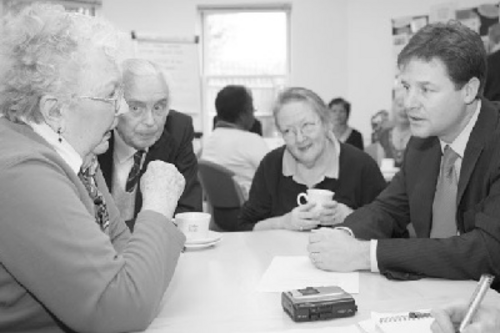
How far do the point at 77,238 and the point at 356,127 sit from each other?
5.48 metres

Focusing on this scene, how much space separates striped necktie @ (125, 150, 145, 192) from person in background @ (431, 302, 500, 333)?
1330 millimetres

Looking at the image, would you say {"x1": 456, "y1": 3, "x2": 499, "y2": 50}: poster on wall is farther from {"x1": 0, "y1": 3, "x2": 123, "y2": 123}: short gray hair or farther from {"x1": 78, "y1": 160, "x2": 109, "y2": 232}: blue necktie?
{"x1": 0, "y1": 3, "x2": 123, "y2": 123}: short gray hair

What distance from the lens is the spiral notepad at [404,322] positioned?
3.17 feet

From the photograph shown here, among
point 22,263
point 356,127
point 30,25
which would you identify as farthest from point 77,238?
point 356,127

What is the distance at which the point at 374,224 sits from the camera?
1.79 meters

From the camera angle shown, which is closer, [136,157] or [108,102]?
[108,102]

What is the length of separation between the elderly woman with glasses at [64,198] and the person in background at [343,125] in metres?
4.44

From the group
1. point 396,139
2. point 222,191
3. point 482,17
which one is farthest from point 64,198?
point 482,17

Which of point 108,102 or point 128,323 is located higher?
point 108,102

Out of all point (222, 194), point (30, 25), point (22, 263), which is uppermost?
point (30, 25)

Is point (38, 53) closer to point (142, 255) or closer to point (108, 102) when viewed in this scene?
point (108, 102)

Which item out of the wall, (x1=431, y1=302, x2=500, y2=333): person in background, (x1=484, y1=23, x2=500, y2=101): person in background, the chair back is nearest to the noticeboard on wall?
the wall

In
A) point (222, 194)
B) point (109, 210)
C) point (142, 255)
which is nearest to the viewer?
point (142, 255)

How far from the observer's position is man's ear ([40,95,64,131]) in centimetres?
110
